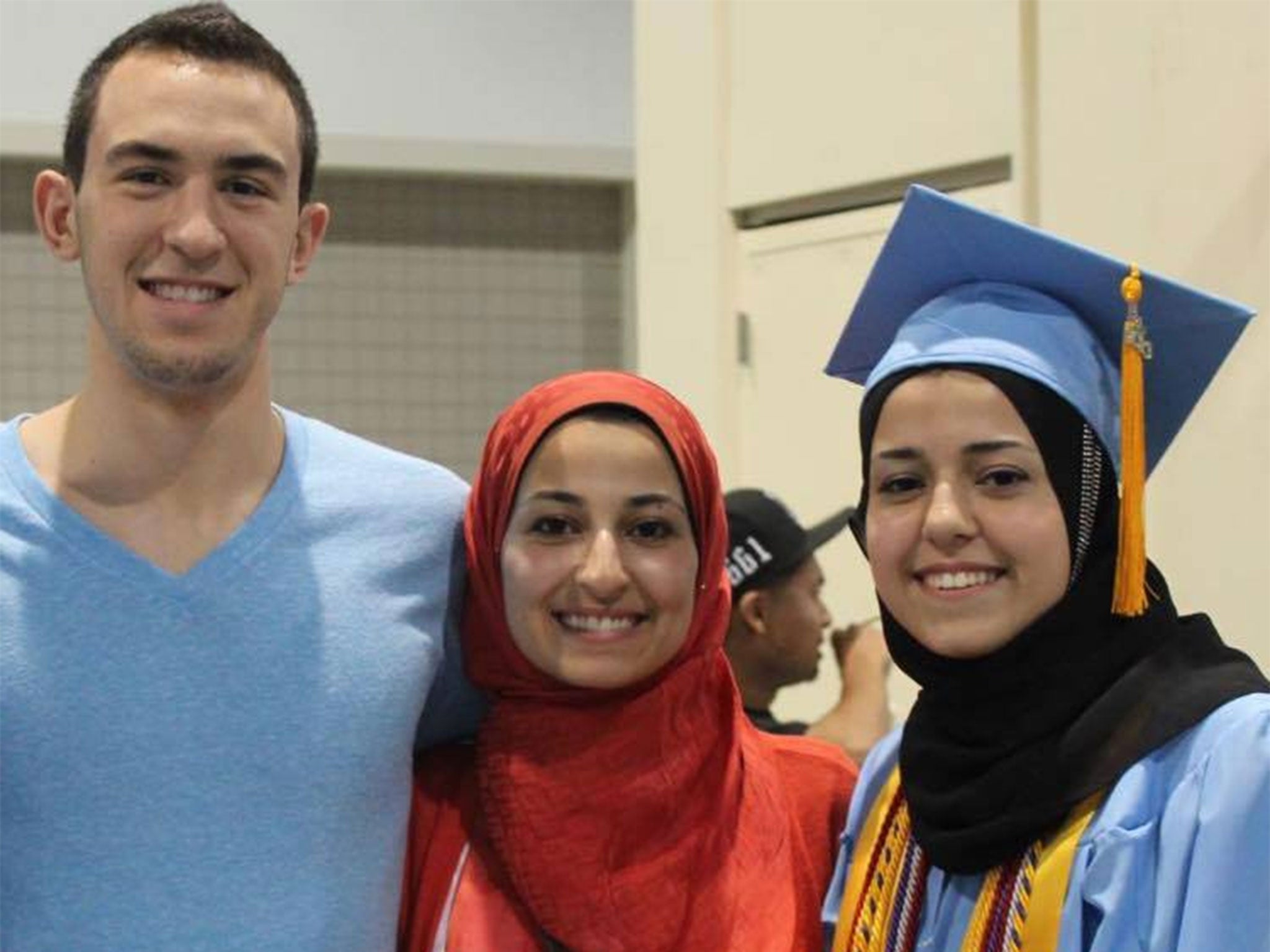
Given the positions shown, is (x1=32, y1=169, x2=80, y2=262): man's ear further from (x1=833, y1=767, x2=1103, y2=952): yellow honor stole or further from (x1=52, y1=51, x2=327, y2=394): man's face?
(x1=833, y1=767, x2=1103, y2=952): yellow honor stole

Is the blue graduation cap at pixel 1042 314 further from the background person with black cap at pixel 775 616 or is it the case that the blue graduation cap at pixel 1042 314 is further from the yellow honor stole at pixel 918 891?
the background person with black cap at pixel 775 616

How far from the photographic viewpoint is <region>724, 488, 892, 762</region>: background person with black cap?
347cm

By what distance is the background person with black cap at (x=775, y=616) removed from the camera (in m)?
3.47

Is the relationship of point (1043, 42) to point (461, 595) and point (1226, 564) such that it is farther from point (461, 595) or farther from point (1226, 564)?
point (461, 595)

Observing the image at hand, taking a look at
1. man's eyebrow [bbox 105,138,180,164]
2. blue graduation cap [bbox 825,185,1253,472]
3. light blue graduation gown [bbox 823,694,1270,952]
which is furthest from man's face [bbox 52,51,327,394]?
light blue graduation gown [bbox 823,694,1270,952]

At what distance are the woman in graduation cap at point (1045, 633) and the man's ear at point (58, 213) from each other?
778mm

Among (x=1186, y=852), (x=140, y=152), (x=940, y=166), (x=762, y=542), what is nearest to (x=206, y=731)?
(x=140, y=152)

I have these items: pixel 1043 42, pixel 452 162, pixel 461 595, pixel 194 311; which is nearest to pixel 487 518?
pixel 461 595

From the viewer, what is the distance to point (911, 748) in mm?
1880

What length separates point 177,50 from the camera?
1.80 meters

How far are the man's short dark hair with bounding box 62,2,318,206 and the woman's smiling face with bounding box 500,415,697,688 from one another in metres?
0.43

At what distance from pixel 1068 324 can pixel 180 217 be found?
0.84m

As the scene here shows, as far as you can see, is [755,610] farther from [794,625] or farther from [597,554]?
[597,554]

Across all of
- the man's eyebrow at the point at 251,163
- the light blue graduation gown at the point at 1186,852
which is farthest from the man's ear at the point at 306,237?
the light blue graduation gown at the point at 1186,852
